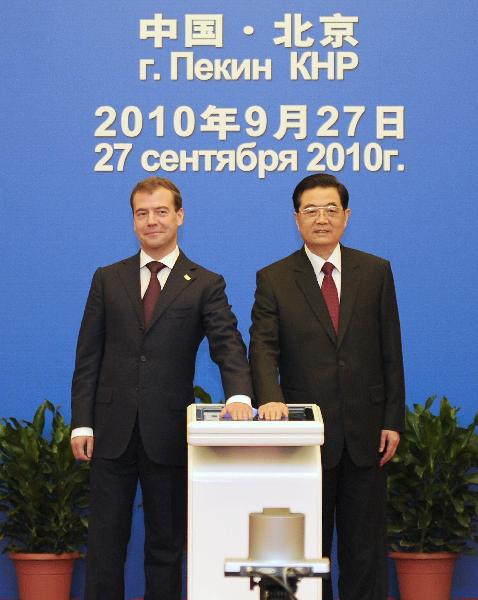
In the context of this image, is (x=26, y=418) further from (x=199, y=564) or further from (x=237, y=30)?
(x=199, y=564)

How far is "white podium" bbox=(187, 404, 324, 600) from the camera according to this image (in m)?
2.78

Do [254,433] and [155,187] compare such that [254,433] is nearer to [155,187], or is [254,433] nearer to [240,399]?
[240,399]

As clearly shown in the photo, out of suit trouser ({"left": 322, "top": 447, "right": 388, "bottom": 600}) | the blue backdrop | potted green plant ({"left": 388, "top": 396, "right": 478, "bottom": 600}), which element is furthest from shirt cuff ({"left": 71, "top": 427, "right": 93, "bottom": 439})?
potted green plant ({"left": 388, "top": 396, "right": 478, "bottom": 600})

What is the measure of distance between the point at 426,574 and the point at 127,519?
5.81 feet

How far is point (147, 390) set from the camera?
365cm

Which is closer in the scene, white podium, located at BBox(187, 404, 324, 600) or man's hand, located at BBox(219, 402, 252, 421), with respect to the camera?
white podium, located at BBox(187, 404, 324, 600)

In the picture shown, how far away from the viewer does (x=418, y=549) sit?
16.3 feet

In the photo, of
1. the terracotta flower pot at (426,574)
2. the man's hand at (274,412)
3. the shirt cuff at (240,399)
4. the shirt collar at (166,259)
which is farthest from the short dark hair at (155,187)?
the terracotta flower pot at (426,574)

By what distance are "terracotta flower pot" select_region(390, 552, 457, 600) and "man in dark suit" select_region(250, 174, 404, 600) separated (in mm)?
1193

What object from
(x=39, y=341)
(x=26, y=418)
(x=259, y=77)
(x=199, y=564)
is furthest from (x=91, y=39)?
(x=199, y=564)

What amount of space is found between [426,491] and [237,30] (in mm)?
2265

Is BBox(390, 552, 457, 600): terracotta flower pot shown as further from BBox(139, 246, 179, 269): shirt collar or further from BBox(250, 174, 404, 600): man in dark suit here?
BBox(139, 246, 179, 269): shirt collar

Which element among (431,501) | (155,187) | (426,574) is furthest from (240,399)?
(426,574)

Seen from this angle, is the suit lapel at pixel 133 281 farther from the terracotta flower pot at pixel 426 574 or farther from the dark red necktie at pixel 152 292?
the terracotta flower pot at pixel 426 574
